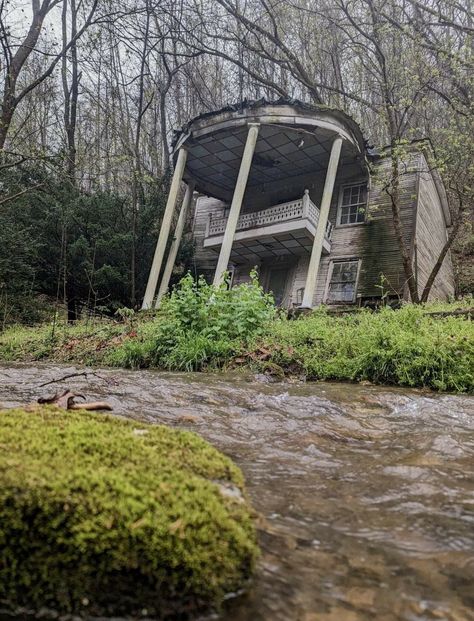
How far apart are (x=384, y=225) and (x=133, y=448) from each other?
14809mm

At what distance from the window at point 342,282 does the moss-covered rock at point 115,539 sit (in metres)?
14.0

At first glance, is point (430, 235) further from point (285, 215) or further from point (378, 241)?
point (285, 215)

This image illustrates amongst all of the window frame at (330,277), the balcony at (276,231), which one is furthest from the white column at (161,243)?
the window frame at (330,277)

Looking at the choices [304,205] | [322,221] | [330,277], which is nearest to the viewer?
[322,221]

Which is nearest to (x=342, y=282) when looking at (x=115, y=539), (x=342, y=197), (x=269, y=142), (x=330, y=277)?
(x=330, y=277)

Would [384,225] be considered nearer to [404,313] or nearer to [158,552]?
[404,313]

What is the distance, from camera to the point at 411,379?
4621 mm

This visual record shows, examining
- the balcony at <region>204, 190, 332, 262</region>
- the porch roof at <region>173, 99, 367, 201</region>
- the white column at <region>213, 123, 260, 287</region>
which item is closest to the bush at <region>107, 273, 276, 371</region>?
the white column at <region>213, 123, 260, 287</region>

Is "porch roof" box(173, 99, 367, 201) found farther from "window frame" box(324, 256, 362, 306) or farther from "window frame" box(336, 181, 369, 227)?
"window frame" box(324, 256, 362, 306)

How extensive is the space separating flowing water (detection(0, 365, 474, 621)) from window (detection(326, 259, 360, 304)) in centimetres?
1136

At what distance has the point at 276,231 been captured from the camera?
46.5 ft

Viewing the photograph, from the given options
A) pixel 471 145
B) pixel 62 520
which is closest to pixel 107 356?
pixel 62 520

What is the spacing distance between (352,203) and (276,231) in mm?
3485

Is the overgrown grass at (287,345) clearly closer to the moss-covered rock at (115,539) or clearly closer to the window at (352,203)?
the moss-covered rock at (115,539)
